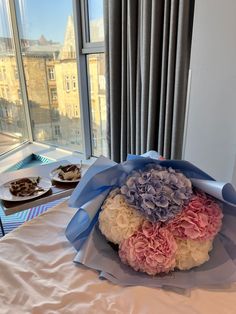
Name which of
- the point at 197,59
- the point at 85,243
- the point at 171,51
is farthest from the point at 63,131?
the point at 85,243

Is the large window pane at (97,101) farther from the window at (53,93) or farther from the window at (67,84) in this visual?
the window at (53,93)

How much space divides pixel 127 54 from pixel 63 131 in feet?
4.95

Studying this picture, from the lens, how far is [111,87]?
1.86m

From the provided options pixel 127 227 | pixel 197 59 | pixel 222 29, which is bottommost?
pixel 127 227

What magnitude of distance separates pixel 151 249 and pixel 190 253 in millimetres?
84

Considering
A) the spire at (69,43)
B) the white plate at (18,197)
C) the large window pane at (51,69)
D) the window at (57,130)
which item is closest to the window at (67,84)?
the large window pane at (51,69)

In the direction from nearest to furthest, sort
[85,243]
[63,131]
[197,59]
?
[85,243], [197,59], [63,131]

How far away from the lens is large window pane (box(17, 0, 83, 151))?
252 cm

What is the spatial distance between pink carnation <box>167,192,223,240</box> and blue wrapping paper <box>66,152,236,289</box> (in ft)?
0.11

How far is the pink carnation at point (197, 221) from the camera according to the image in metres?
0.54

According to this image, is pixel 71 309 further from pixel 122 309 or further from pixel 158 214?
pixel 158 214

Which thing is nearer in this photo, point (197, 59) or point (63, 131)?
point (197, 59)

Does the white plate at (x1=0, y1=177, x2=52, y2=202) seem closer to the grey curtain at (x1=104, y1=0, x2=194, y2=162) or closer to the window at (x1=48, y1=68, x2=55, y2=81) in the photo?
the grey curtain at (x1=104, y1=0, x2=194, y2=162)

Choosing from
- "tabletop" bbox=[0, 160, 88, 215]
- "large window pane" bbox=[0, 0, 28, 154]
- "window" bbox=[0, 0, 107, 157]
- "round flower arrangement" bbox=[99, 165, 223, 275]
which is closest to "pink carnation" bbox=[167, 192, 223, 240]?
"round flower arrangement" bbox=[99, 165, 223, 275]
